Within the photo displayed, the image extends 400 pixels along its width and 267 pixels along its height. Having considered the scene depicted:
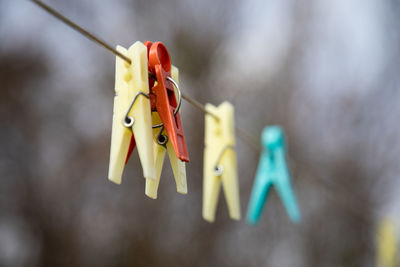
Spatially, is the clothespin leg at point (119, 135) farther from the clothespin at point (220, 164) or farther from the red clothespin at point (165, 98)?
the clothespin at point (220, 164)

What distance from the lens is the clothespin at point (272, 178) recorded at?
1201 millimetres

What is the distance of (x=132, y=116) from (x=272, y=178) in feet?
→ 2.13

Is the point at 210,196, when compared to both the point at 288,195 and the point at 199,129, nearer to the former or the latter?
the point at 288,195

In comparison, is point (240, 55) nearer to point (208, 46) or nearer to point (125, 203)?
point (208, 46)

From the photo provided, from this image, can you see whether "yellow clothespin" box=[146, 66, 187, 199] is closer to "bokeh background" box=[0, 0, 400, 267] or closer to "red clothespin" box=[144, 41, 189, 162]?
"red clothespin" box=[144, 41, 189, 162]

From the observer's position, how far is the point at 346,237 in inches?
140

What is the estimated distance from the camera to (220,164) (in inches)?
42.8

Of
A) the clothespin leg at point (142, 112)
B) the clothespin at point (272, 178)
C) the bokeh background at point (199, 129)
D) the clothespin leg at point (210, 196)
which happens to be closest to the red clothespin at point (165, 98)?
the clothespin leg at point (142, 112)

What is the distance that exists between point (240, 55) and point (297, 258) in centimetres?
178

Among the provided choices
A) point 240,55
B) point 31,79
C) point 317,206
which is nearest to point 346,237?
point 317,206

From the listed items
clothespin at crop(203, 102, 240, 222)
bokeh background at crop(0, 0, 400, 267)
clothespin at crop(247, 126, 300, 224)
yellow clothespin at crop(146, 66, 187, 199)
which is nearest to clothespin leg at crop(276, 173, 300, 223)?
clothespin at crop(247, 126, 300, 224)

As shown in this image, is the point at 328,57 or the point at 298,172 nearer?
the point at 298,172

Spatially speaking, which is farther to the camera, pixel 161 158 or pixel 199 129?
Result: pixel 199 129

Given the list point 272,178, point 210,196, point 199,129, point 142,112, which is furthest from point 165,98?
point 199,129
